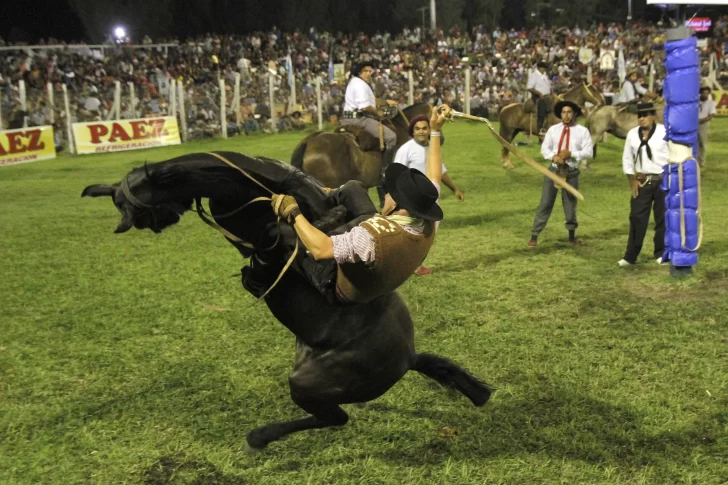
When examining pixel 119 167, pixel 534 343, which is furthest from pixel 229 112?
pixel 534 343

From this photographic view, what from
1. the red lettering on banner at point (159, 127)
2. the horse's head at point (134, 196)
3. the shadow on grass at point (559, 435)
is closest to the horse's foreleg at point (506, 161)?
the red lettering on banner at point (159, 127)

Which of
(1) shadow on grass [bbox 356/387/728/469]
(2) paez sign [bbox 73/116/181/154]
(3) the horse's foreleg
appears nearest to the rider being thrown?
(1) shadow on grass [bbox 356/387/728/469]

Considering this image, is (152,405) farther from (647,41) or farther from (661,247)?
(647,41)

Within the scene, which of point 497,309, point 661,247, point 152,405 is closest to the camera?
point 152,405

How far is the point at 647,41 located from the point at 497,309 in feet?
118

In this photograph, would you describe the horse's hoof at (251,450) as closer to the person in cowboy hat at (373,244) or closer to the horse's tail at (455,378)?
the horse's tail at (455,378)

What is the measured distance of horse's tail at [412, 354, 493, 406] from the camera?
424 centimetres

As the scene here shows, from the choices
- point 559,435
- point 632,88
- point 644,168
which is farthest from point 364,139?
point 632,88

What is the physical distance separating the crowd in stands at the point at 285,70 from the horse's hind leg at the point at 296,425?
723 inches

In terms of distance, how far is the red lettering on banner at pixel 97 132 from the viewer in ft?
72.5

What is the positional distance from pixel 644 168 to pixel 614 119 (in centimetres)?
1009

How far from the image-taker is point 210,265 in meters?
9.02

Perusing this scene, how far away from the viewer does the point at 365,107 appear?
439 inches

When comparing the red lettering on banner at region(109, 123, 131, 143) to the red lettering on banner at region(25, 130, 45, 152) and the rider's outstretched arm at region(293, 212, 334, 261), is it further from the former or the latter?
the rider's outstretched arm at region(293, 212, 334, 261)
